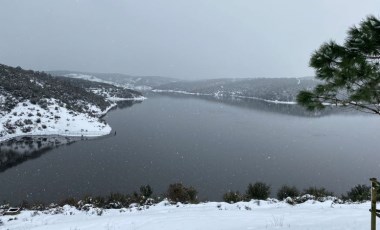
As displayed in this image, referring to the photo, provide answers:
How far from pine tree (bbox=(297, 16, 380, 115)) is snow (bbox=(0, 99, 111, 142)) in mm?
73151

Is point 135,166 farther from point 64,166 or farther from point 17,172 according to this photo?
point 17,172

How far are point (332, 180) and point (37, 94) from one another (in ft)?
288

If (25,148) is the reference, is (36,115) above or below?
above

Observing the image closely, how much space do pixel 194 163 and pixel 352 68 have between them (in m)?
45.4

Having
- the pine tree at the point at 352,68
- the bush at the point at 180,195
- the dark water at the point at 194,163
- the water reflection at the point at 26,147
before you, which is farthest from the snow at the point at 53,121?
the pine tree at the point at 352,68

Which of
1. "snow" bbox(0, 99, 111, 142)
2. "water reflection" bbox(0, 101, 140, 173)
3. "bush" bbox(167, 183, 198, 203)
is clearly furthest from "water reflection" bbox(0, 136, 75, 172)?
"bush" bbox(167, 183, 198, 203)

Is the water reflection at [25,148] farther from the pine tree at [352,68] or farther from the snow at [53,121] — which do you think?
the pine tree at [352,68]

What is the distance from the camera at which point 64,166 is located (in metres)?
48.6

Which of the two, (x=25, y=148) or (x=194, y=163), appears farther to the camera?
(x=25, y=148)

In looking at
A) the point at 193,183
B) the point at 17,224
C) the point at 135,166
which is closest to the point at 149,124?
the point at 135,166

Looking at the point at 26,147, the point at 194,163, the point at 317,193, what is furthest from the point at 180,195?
the point at 26,147

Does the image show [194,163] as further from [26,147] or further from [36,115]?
[36,115]

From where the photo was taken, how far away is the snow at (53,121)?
74562 millimetres

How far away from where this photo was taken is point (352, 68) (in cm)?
688
